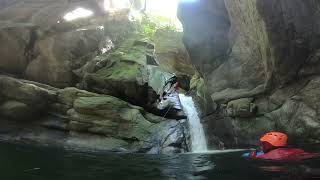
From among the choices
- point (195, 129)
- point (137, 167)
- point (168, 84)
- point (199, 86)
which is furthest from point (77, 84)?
point (137, 167)

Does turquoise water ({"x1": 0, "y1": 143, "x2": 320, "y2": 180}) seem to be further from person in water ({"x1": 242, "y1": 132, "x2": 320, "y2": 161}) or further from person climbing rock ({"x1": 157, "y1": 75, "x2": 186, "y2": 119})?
person climbing rock ({"x1": 157, "y1": 75, "x2": 186, "y2": 119})

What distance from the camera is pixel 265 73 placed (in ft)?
52.4

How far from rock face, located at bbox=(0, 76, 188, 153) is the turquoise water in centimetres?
130

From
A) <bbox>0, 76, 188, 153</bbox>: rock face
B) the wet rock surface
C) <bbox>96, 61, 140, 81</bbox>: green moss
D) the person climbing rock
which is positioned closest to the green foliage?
the wet rock surface

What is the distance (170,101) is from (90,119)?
4602 millimetres

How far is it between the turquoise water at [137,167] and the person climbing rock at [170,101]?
159 inches

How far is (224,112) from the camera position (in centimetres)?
1736

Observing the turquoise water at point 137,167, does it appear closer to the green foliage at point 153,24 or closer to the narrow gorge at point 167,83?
the narrow gorge at point 167,83

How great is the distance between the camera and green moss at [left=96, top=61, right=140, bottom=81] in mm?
Answer: 19777

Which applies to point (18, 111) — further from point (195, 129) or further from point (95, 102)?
point (195, 129)

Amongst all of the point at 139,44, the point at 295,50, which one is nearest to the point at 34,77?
the point at 139,44

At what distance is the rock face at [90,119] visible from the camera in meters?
17.0

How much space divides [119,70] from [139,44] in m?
5.25

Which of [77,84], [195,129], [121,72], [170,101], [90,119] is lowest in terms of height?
[195,129]
